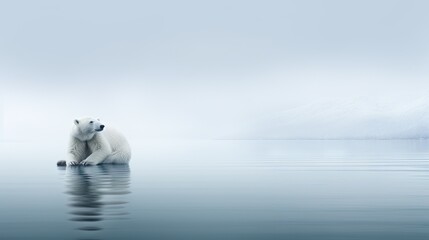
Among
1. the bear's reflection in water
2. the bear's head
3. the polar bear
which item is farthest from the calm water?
the polar bear

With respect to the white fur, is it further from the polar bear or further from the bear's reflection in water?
the bear's reflection in water

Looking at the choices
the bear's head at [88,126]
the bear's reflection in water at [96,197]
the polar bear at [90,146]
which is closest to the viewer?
the bear's reflection in water at [96,197]

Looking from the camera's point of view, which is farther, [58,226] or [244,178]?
[244,178]

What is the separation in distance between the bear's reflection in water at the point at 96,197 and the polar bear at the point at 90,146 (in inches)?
103

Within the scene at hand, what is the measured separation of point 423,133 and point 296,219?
3220 inches

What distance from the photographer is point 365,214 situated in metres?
6.91

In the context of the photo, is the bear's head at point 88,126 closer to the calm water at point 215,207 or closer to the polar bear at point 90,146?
the polar bear at point 90,146

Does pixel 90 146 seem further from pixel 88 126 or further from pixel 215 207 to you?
pixel 215 207

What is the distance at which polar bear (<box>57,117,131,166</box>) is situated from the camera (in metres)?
15.9

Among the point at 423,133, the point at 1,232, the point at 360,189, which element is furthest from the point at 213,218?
the point at 423,133

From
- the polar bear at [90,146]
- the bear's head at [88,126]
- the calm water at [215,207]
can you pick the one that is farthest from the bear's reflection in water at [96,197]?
the polar bear at [90,146]

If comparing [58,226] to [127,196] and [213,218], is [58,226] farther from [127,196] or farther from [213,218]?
[127,196]

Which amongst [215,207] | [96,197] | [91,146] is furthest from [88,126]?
[215,207]

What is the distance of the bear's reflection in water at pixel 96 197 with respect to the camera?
6516 mm
